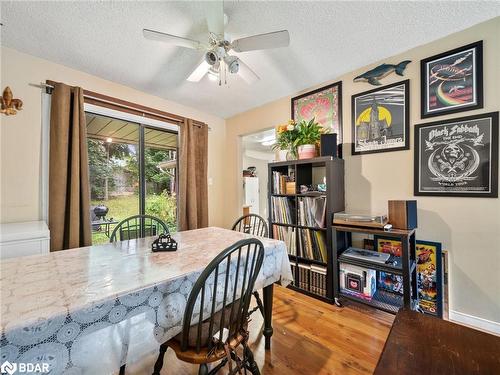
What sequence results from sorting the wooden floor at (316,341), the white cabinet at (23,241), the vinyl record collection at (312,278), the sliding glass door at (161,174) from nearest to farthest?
the wooden floor at (316,341) < the white cabinet at (23,241) < the vinyl record collection at (312,278) < the sliding glass door at (161,174)

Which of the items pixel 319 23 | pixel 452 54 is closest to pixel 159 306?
pixel 319 23

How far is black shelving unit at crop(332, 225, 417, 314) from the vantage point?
1600mm

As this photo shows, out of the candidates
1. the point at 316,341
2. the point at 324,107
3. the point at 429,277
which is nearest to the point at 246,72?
the point at 324,107

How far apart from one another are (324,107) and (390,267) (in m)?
1.79

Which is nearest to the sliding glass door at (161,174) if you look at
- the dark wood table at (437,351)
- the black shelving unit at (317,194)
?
the black shelving unit at (317,194)

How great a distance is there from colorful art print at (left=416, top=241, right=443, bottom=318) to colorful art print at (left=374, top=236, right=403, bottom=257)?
138 mm

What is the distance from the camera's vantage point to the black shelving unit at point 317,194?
2057 millimetres

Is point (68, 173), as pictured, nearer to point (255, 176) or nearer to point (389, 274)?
point (389, 274)

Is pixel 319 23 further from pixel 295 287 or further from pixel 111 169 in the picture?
pixel 111 169

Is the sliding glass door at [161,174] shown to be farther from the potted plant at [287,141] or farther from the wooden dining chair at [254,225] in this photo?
the potted plant at [287,141]

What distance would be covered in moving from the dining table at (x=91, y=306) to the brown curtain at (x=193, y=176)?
1.72 meters

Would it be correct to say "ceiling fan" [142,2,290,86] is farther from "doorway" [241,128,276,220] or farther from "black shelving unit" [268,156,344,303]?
"doorway" [241,128,276,220]

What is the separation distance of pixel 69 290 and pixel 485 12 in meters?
3.01

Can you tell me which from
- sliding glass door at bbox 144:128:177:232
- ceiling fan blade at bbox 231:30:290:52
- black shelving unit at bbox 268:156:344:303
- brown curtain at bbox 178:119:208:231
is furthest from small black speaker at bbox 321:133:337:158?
sliding glass door at bbox 144:128:177:232
